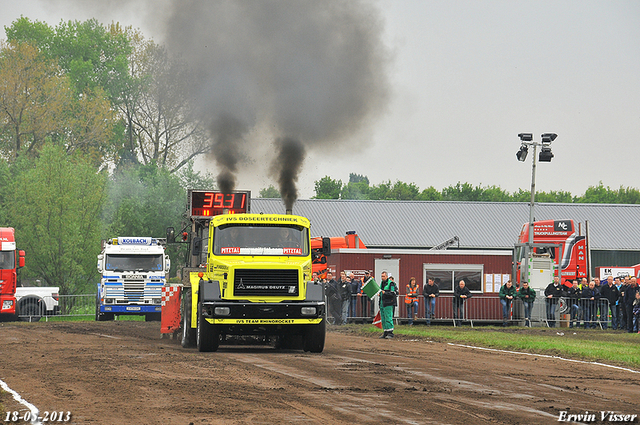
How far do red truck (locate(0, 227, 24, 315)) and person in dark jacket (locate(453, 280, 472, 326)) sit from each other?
17069 millimetres

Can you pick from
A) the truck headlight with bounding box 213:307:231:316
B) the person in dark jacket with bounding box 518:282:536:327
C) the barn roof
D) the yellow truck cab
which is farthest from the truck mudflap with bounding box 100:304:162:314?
the barn roof

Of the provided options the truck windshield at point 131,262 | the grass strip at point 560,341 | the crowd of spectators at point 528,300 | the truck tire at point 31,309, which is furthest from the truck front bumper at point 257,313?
the truck tire at point 31,309

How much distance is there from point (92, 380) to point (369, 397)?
4291 mm

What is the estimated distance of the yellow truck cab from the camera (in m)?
17.4

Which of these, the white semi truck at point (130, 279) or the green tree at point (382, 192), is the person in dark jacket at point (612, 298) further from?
the green tree at point (382, 192)

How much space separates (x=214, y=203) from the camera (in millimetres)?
22359

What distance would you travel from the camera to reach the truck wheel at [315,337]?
17.8 meters

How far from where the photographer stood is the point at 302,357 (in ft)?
55.6

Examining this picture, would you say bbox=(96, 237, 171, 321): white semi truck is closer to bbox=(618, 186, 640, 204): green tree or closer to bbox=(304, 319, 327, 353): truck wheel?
bbox=(304, 319, 327, 353): truck wheel

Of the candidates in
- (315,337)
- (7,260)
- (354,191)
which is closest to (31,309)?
(7,260)

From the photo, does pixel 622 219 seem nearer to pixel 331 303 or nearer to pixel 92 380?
pixel 331 303

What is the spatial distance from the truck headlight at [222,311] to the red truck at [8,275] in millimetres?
19544

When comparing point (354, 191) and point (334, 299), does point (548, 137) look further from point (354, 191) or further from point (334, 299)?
point (354, 191)

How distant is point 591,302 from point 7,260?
73.2 ft
